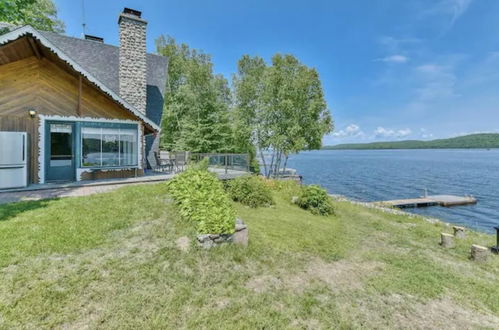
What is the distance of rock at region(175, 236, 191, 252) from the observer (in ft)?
16.4

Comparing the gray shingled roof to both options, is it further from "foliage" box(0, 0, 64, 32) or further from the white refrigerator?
the white refrigerator

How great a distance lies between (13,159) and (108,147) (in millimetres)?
3153

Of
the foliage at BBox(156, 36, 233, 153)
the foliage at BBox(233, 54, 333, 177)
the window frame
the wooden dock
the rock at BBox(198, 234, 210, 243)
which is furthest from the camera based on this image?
the foliage at BBox(156, 36, 233, 153)

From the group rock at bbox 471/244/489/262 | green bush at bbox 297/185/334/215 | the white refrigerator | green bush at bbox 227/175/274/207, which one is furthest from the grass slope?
the white refrigerator

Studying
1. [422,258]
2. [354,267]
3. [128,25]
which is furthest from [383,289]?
[128,25]

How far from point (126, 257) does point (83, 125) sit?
834cm

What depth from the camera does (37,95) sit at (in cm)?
959

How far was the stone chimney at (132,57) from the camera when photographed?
42.0 ft

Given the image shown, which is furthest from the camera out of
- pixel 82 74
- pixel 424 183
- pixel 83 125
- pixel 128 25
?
pixel 424 183

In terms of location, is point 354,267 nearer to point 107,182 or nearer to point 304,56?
point 107,182

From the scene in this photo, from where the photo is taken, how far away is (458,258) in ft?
23.8

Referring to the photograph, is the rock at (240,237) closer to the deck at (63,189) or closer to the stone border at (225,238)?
the stone border at (225,238)

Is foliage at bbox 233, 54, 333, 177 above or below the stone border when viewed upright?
above

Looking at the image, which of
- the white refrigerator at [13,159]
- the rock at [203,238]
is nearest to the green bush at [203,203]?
the rock at [203,238]
